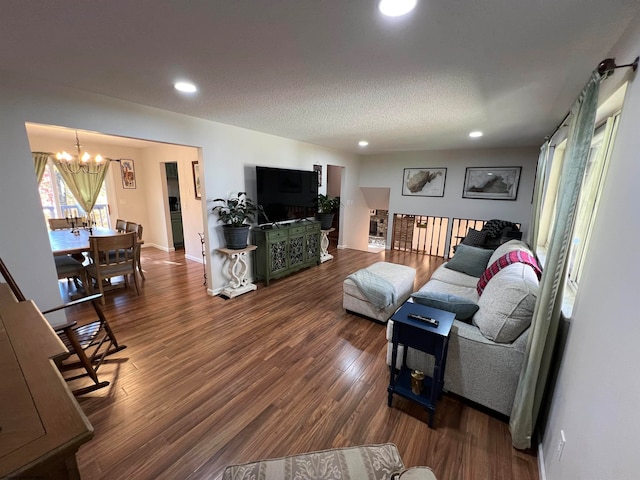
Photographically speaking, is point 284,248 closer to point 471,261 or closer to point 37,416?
point 471,261

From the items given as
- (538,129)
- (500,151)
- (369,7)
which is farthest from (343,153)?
(369,7)

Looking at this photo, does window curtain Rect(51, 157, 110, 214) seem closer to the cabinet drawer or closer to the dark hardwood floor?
the dark hardwood floor

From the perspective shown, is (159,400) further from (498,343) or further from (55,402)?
(498,343)

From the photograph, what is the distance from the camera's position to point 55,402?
81cm

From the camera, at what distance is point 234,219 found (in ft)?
11.8

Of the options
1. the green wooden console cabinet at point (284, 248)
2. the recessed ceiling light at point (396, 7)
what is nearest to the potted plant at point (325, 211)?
the green wooden console cabinet at point (284, 248)

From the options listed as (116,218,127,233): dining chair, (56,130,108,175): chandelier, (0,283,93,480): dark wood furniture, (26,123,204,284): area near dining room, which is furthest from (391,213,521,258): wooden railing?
(56,130,108,175): chandelier

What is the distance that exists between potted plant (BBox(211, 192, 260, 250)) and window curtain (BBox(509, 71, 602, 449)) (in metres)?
3.21

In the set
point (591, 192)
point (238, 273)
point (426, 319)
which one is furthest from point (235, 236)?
point (591, 192)

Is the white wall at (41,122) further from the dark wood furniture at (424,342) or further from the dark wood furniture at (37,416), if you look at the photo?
the dark wood furniture at (424,342)

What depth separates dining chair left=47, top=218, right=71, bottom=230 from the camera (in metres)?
4.60

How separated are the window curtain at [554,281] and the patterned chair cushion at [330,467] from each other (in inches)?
36.1

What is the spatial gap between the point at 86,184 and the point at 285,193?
14.0ft

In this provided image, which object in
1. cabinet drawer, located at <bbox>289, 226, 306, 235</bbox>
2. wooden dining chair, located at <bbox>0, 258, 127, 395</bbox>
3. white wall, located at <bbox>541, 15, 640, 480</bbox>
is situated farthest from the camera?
cabinet drawer, located at <bbox>289, 226, 306, 235</bbox>
